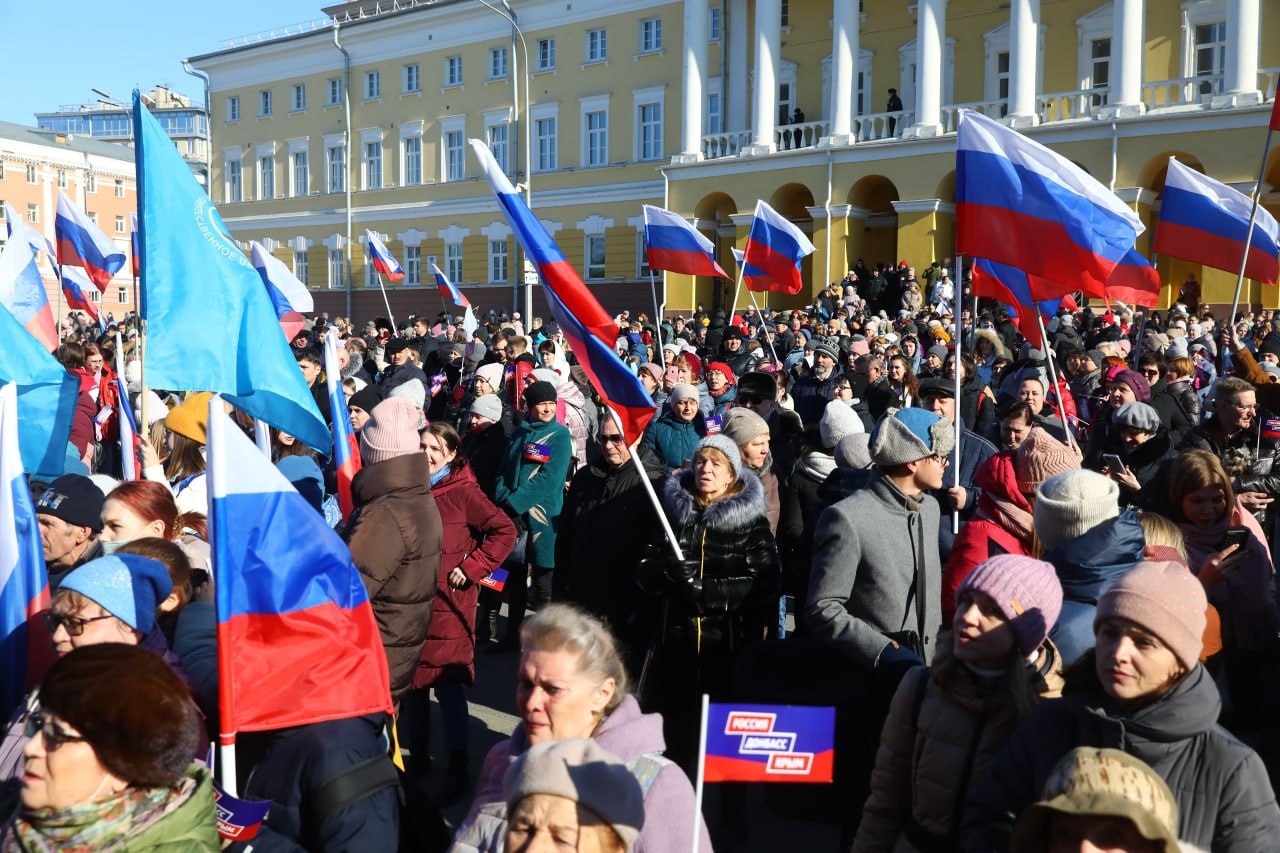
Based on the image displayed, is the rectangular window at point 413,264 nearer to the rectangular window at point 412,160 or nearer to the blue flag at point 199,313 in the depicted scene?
the rectangular window at point 412,160

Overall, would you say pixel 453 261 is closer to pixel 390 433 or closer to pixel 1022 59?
pixel 1022 59

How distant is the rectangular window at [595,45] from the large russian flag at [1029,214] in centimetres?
3651

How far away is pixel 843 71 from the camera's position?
34344mm

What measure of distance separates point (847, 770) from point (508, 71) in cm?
4222

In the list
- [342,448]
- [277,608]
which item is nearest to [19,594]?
[277,608]

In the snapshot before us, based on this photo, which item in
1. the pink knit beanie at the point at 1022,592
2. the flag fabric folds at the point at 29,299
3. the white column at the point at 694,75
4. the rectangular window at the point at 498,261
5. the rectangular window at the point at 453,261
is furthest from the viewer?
the rectangular window at the point at 453,261

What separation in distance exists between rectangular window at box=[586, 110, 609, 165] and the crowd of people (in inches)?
1356

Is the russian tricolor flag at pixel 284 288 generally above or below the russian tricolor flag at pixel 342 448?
above

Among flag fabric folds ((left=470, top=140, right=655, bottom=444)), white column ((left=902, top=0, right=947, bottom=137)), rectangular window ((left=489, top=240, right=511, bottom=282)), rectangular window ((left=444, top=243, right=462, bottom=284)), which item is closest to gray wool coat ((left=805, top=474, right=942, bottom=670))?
flag fabric folds ((left=470, top=140, right=655, bottom=444))

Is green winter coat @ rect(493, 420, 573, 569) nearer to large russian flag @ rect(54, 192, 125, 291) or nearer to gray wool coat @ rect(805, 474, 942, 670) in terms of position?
gray wool coat @ rect(805, 474, 942, 670)

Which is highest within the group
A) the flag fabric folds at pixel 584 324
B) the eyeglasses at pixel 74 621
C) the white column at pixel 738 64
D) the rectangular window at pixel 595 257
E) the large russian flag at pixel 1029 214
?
the white column at pixel 738 64

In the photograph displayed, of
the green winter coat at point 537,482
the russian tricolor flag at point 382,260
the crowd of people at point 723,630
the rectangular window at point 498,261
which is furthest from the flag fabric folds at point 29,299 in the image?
the rectangular window at point 498,261

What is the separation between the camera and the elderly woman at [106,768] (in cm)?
257

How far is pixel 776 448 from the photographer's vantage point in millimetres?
8070
